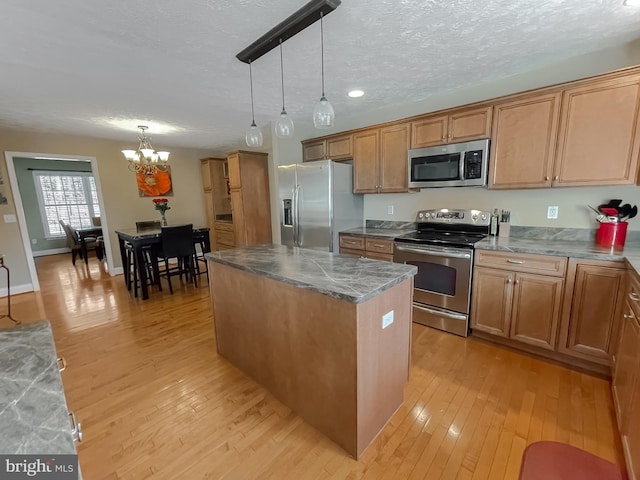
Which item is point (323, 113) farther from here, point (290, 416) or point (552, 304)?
point (552, 304)

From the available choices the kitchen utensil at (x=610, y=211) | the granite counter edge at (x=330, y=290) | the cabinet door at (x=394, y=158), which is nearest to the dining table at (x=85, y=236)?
the granite counter edge at (x=330, y=290)

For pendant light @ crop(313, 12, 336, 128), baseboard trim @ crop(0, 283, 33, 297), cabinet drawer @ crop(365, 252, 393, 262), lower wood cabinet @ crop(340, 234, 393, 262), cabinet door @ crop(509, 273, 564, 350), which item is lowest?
baseboard trim @ crop(0, 283, 33, 297)

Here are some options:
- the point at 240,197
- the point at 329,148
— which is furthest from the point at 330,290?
the point at 240,197

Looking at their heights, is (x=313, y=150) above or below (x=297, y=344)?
above

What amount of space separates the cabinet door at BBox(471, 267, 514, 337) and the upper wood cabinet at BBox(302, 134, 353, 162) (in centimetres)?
211

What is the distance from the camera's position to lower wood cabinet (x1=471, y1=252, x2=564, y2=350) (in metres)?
2.18

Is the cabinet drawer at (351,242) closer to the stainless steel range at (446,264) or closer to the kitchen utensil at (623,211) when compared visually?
the stainless steel range at (446,264)

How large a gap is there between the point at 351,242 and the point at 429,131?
1474mm

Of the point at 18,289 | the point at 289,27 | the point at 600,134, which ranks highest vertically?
the point at 289,27

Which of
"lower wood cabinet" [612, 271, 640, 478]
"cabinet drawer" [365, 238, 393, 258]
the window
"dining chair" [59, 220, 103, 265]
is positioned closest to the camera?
"lower wood cabinet" [612, 271, 640, 478]

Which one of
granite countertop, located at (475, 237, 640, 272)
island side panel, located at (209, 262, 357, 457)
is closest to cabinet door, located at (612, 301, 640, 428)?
granite countertop, located at (475, 237, 640, 272)

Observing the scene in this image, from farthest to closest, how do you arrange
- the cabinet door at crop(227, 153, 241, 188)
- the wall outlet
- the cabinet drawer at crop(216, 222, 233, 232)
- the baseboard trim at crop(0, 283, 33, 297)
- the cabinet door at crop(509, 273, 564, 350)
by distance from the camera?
the cabinet drawer at crop(216, 222, 233, 232) < the cabinet door at crop(227, 153, 241, 188) < the baseboard trim at crop(0, 283, 33, 297) < the cabinet door at crop(509, 273, 564, 350) < the wall outlet

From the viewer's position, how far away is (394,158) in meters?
3.25

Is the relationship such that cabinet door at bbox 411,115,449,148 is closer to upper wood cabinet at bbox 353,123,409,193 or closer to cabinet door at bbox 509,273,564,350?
upper wood cabinet at bbox 353,123,409,193
